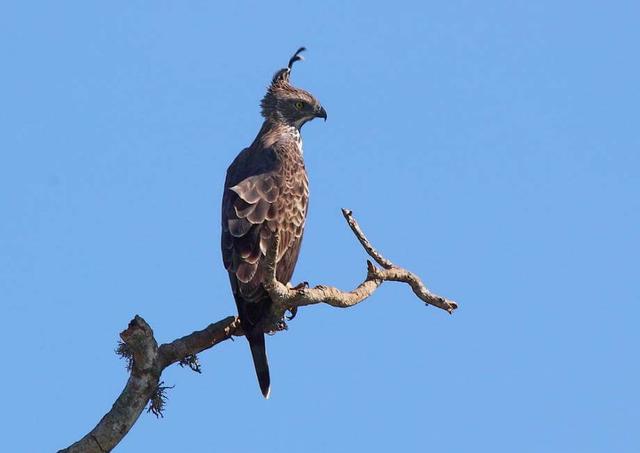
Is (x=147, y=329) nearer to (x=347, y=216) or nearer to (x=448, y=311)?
(x=347, y=216)

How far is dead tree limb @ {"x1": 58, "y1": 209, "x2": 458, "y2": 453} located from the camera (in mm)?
7145

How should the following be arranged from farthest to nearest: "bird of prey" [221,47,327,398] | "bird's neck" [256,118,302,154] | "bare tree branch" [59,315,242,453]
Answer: "bird's neck" [256,118,302,154] < "bird of prey" [221,47,327,398] < "bare tree branch" [59,315,242,453]

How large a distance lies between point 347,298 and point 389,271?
60 cm

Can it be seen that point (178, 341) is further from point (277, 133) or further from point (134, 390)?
point (277, 133)

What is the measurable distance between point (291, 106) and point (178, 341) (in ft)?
12.9

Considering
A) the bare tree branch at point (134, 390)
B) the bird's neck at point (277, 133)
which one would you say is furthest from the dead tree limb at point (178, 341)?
the bird's neck at point (277, 133)

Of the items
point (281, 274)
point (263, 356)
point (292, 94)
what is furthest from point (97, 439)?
point (292, 94)

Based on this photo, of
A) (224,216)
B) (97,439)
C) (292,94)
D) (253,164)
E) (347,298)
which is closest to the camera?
(97,439)

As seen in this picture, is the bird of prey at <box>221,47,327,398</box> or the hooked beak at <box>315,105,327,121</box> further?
the hooked beak at <box>315,105,327,121</box>

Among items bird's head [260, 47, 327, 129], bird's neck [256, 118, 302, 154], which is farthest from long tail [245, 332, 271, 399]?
bird's head [260, 47, 327, 129]

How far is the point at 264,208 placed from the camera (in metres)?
9.46

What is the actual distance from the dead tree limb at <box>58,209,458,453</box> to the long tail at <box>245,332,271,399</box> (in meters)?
0.33

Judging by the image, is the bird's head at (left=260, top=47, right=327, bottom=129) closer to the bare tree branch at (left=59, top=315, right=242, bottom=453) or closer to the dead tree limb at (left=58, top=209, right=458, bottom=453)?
the dead tree limb at (left=58, top=209, right=458, bottom=453)

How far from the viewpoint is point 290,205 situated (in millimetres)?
9727
